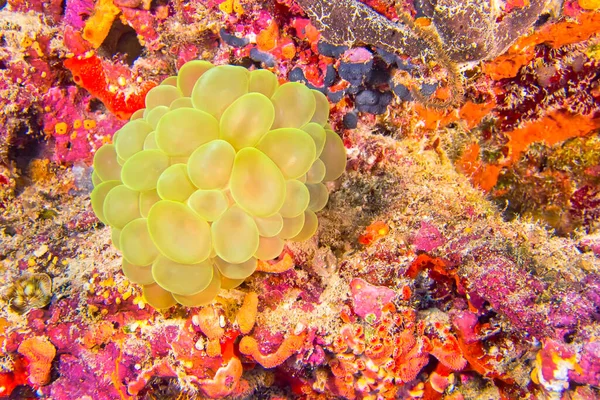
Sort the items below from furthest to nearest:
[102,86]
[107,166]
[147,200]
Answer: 1. [102,86]
2. [107,166]
3. [147,200]

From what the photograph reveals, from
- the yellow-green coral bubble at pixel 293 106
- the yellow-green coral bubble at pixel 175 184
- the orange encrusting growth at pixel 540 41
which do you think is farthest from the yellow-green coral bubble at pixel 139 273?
the orange encrusting growth at pixel 540 41

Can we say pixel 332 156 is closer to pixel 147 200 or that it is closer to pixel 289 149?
pixel 289 149

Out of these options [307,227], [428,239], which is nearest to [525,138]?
[428,239]

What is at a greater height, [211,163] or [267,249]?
[211,163]

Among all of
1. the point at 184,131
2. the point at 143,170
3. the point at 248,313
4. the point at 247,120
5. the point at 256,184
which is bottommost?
the point at 248,313

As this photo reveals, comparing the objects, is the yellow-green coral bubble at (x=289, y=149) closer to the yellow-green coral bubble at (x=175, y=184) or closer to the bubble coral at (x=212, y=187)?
the bubble coral at (x=212, y=187)

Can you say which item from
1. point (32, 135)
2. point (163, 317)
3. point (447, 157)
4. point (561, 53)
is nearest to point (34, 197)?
point (32, 135)

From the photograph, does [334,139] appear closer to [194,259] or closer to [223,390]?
[194,259]
